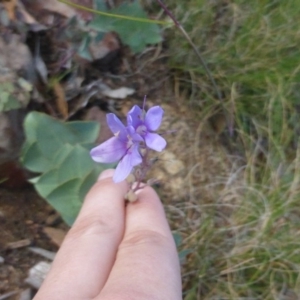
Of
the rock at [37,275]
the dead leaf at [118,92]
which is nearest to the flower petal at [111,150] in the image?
the rock at [37,275]

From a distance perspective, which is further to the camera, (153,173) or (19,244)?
(153,173)

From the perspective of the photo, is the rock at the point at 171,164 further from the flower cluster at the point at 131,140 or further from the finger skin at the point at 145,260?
the flower cluster at the point at 131,140

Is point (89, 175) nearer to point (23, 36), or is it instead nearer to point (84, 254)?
point (84, 254)

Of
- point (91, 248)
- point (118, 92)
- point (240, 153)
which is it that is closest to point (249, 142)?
point (240, 153)

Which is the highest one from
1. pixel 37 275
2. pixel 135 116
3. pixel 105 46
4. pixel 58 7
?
pixel 135 116

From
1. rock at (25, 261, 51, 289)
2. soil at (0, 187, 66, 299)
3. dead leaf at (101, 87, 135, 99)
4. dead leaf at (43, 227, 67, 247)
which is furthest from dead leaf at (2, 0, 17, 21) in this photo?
rock at (25, 261, 51, 289)

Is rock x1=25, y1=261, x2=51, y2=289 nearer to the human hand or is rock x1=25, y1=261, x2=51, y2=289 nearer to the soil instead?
the soil

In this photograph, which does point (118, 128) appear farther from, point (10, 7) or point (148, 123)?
point (10, 7)
